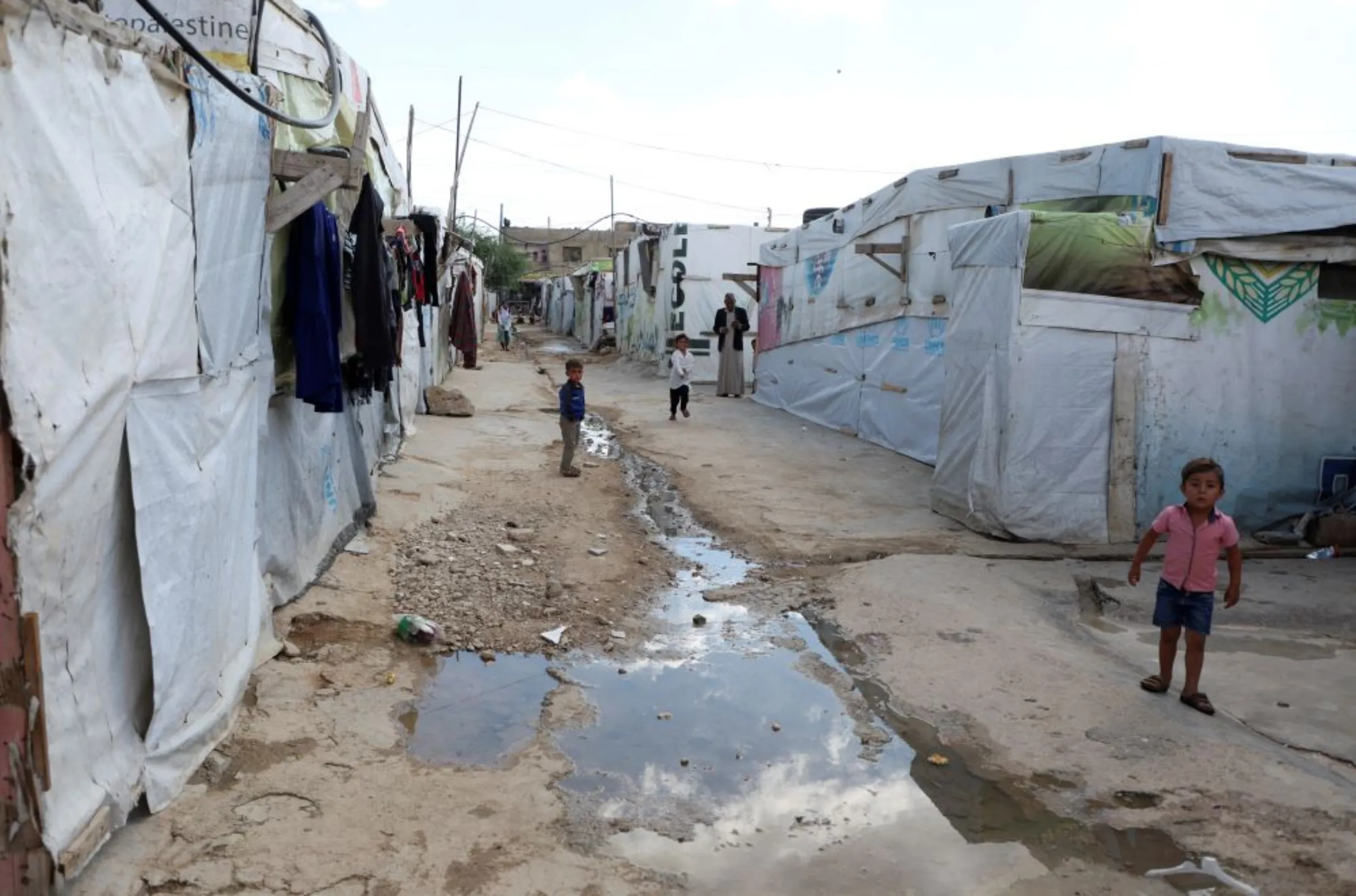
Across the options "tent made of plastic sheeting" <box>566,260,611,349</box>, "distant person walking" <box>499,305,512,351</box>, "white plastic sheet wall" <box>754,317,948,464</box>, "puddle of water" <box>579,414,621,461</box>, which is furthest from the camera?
"distant person walking" <box>499,305,512,351</box>

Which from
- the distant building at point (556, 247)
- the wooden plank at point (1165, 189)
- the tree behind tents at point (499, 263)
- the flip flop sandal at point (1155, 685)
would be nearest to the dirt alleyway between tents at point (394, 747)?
the flip flop sandal at point (1155, 685)

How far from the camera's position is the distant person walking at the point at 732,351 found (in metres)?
18.1

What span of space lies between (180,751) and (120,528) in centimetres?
85

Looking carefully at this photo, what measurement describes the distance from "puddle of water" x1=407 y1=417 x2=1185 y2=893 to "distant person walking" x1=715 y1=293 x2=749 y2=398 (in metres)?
12.9

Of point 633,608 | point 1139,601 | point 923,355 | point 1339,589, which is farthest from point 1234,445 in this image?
point 633,608

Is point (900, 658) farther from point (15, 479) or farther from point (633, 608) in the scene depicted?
point (15, 479)

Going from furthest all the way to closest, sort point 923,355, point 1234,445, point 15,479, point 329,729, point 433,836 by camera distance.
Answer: point 923,355, point 1234,445, point 329,729, point 433,836, point 15,479

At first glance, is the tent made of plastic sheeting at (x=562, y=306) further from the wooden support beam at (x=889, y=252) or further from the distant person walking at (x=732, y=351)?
the wooden support beam at (x=889, y=252)

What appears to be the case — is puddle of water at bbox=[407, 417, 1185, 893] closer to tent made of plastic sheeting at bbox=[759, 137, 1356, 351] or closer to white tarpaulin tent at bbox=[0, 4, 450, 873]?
white tarpaulin tent at bbox=[0, 4, 450, 873]

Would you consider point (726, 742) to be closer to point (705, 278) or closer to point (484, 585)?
point (484, 585)

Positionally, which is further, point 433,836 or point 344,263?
point 344,263

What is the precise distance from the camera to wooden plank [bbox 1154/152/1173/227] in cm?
732

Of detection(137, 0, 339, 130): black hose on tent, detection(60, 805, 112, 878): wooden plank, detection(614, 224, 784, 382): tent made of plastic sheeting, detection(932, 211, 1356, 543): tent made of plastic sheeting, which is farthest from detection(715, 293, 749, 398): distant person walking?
detection(60, 805, 112, 878): wooden plank

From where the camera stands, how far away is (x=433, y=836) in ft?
10.5
